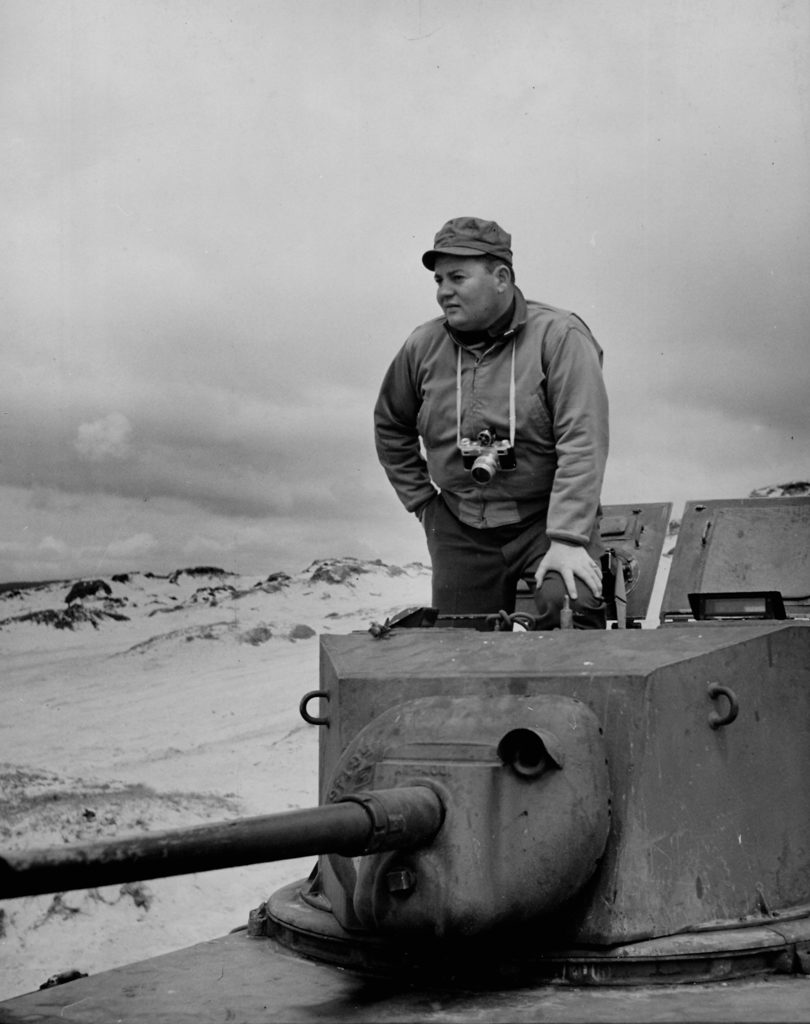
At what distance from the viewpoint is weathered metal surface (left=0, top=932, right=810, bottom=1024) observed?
3445 millimetres

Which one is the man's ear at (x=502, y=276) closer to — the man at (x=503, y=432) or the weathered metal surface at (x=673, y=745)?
the man at (x=503, y=432)

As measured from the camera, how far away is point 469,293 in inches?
198

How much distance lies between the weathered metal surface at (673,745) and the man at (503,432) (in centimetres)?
64

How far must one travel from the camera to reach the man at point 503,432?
479cm

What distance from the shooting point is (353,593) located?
37.6ft

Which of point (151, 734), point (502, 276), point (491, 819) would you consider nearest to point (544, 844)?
point (491, 819)

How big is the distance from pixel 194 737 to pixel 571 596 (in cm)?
659

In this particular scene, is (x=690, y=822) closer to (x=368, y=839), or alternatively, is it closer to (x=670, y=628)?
(x=670, y=628)

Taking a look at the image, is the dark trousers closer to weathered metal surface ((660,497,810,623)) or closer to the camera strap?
the camera strap

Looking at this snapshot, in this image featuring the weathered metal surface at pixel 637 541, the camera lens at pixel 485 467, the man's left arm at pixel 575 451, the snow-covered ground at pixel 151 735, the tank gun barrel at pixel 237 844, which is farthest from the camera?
the snow-covered ground at pixel 151 735

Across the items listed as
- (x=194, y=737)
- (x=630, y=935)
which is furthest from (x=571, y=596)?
(x=194, y=737)

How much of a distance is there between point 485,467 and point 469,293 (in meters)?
0.62

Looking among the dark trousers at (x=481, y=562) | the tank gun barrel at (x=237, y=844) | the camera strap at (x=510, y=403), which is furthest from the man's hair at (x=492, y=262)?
the tank gun barrel at (x=237, y=844)

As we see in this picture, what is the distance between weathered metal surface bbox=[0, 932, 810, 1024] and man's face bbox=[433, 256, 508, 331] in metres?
2.26
